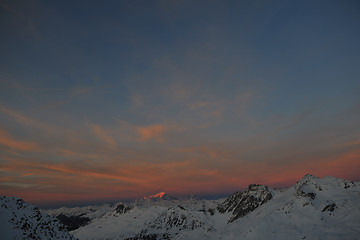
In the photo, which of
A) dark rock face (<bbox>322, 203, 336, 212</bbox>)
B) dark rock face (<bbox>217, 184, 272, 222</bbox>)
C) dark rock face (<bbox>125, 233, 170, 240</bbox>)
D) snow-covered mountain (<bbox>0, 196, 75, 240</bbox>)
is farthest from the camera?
dark rock face (<bbox>125, 233, 170, 240</bbox>)

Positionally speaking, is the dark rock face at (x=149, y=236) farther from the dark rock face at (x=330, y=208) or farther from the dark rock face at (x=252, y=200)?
the dark rock face at (x=330, y=208)

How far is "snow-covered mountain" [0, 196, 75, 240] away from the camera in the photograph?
101ft

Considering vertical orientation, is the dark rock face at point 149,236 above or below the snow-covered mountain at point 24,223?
below

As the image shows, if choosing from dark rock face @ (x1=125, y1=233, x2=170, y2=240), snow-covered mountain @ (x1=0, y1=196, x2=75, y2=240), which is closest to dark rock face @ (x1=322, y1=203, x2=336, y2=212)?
snow-covered mountain @ (x1=0, y1=196, x2=75, y2=240)

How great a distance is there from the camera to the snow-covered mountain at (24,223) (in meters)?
30.9

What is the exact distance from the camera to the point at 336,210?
150ft

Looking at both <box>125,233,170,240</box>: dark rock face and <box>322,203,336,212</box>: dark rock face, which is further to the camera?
<box>125,233,170,240</box>: dark rock face

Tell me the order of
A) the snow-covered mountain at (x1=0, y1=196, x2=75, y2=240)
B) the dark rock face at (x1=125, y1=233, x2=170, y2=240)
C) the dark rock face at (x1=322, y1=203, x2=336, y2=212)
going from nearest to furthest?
the snow-covered mountain at (x1=0, y1=196, x2=75, y2=240) < the dark rock face at (x1=322, y1=203, x2=336, y2=212) < the dark rock face at (x1=125, y1=233, x2=170, y2=240)

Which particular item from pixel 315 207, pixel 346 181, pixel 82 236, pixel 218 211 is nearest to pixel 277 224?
pixel 315 207

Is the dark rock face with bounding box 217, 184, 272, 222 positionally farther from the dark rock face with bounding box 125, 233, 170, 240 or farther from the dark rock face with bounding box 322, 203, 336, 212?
the dark rock face with bounding box 322, 203, 336, 212

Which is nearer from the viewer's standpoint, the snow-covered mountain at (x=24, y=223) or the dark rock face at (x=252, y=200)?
the snow-covered mountain at (x=24, y=223)

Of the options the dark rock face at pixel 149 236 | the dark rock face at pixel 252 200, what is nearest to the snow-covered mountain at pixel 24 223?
the dark rock face at pixel 252 200

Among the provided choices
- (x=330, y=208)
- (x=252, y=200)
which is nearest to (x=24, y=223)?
(x=330, y=208)

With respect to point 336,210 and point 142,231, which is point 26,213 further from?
point 142,231
